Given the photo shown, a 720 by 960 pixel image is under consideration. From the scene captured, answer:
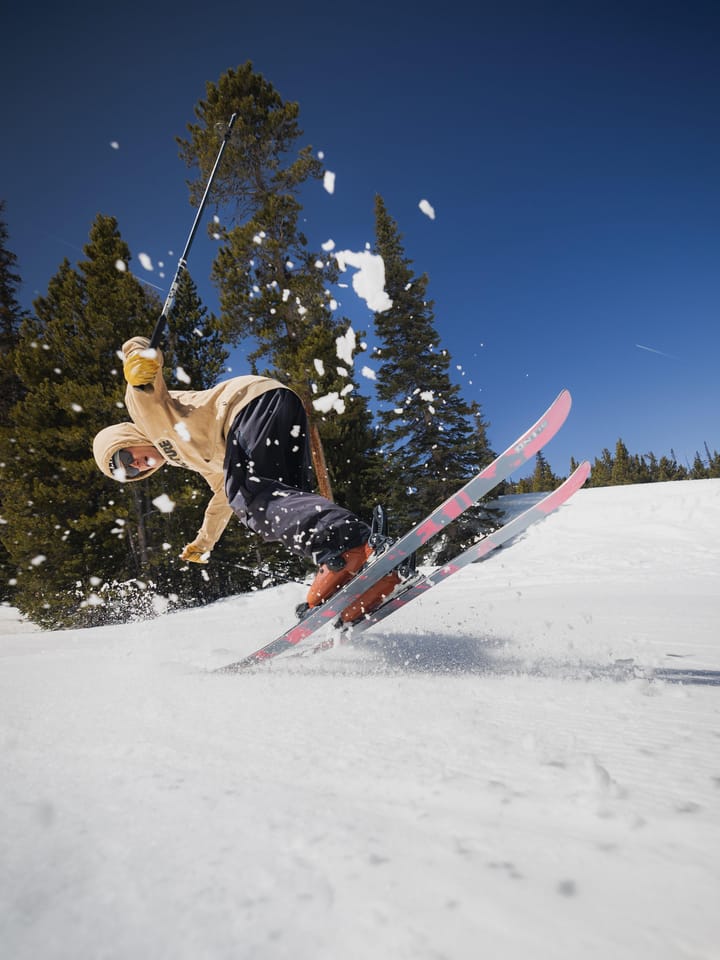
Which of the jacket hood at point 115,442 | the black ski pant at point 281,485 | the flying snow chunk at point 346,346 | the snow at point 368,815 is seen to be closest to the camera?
the snow at point 368,815

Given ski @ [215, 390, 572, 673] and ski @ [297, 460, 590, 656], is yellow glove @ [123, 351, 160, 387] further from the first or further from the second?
ski @ [297, 460, 590, 656]

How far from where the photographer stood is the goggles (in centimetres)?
241

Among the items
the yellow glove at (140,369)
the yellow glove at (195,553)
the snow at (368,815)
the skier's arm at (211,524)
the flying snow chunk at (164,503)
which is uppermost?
the flying snow chunk at (164,503)

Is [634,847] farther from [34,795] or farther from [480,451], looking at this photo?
[480,451]

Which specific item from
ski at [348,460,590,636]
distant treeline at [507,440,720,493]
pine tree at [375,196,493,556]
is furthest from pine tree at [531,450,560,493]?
ski at [348,460,590,636]

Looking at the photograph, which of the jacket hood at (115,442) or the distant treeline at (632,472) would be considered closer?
the jacket hood at (115,442)

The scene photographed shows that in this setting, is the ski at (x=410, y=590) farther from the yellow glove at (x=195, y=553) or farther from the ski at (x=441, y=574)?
the yellow glove at (x=195, y=553)

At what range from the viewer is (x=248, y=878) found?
43 centimetres

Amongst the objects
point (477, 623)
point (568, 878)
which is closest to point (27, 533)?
point (477, 623)

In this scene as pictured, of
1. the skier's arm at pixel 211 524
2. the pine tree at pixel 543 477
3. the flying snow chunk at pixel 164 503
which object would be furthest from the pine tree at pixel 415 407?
the pine tree at pixel 543 477

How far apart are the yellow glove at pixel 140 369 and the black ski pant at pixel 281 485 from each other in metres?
0.48

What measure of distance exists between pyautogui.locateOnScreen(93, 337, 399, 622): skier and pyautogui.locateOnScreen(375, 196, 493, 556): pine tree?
8.76m

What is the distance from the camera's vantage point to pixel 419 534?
6.51 ft

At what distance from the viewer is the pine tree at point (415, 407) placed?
11289 mm
